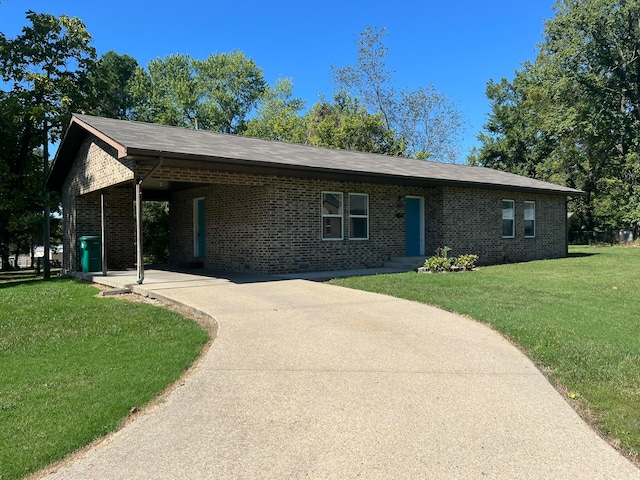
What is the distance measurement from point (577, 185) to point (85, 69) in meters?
33.5

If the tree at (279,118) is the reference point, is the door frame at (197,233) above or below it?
below

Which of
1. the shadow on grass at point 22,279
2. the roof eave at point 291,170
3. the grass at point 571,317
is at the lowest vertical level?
the shadow on grass at point 22,279

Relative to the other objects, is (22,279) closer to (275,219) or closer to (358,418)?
(275,219)

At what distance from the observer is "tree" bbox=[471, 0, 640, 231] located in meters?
32.1

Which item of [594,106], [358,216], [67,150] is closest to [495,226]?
[358,216]

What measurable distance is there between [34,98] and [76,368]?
18.3 m

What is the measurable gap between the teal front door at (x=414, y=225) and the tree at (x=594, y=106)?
2208 centimetres

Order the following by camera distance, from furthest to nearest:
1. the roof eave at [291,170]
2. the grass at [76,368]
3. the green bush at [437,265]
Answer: the green bush at [437,265], the roof eave at [291,170], the grass at [76,368]

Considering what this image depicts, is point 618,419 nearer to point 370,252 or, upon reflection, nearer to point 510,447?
point 510,447

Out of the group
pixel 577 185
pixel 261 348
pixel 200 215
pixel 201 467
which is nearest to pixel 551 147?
pixel 577 185

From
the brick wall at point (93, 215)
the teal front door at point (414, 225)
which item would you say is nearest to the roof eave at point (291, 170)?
the teal front door at point (414, 225)

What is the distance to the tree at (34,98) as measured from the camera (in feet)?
59.4

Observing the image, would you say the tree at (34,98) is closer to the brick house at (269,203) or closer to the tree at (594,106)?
the brick house at (269,203)

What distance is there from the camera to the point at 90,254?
1490cm
